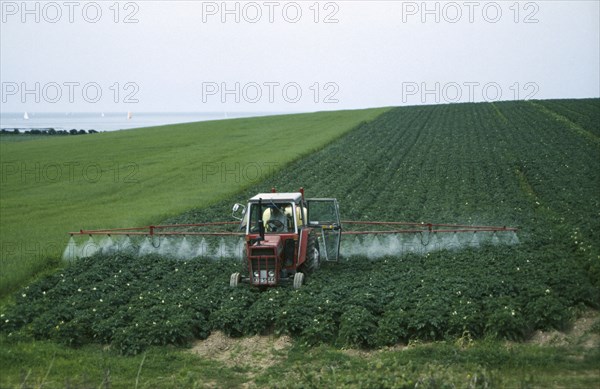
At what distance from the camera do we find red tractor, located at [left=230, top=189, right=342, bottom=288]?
48.0 feet

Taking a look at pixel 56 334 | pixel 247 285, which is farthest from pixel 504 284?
pixel 56 334

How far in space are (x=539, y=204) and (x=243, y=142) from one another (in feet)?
95.8

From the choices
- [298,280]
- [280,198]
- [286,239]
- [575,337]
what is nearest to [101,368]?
[298,280]

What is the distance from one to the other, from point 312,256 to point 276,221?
120 centimetres

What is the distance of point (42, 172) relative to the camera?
36.9 m

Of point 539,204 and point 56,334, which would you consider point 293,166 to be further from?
point 56,334

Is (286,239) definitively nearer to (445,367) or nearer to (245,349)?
(245,349)

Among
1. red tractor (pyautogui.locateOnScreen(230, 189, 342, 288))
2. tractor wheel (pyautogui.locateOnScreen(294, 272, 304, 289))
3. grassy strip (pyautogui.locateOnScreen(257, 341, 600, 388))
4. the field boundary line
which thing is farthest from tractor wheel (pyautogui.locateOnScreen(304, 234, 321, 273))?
the field boundary line

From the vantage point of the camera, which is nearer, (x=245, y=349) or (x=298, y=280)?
(x=245, y=349)

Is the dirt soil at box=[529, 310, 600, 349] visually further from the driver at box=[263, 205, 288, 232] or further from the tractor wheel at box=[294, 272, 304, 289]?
the driver at box=[263, 205, 288, 232]

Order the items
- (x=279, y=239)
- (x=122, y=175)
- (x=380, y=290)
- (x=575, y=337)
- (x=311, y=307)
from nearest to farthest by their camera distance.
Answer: (x=575, y=337), (x=311, y=307), (x=380, y=290), (x=279, y=239), (x=122, y=175)

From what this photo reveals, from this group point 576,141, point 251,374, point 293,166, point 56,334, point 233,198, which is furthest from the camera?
point 576,141

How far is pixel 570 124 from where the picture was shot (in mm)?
46656

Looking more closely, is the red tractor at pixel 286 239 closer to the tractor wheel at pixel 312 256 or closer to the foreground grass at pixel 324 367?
the tractor wheel at pixel 312 256
